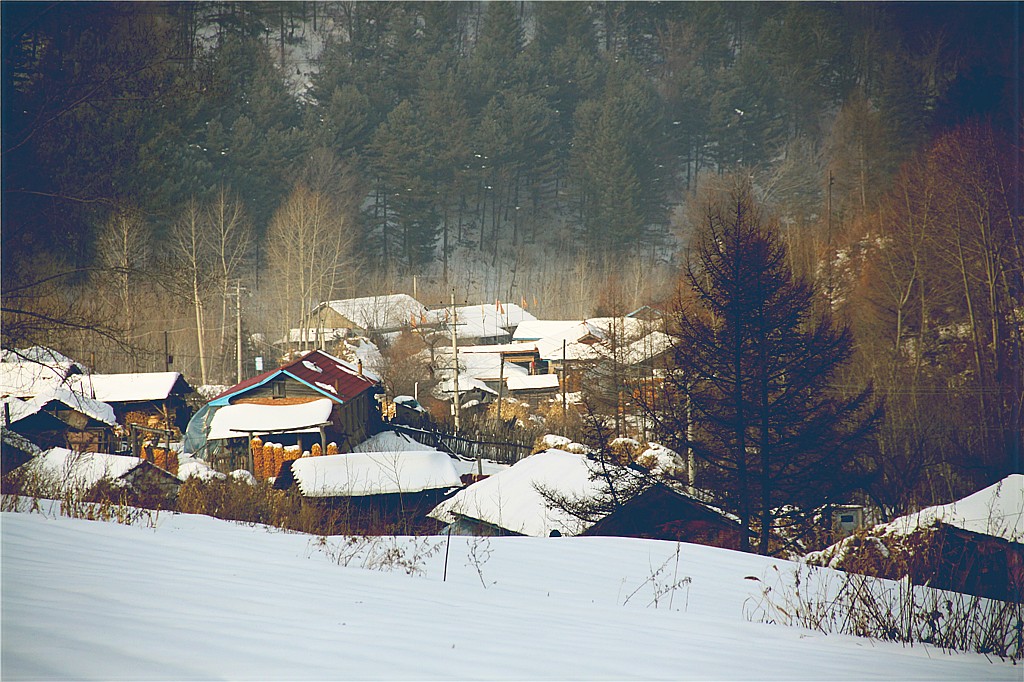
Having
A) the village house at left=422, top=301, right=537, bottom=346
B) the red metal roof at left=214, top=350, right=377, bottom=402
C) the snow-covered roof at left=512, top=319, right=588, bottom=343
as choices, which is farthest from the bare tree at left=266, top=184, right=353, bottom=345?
the red metal roof at left=214, top=350, right=377, bottom=402

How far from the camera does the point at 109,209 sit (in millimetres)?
11594

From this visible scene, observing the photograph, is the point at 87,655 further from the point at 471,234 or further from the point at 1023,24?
the point at 471,234

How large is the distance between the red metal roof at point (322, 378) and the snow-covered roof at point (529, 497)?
11980 mm

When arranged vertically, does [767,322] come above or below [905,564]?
above

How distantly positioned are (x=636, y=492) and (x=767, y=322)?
4.17 metres

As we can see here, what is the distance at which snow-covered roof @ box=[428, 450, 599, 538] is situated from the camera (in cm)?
1669

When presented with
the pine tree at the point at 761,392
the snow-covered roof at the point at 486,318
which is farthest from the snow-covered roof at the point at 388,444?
the snow-covered roof at the point at 486,318

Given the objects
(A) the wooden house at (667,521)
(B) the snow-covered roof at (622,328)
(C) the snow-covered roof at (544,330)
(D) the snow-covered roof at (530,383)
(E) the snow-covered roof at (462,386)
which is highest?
(C) the snow-covered roof at (544,330)

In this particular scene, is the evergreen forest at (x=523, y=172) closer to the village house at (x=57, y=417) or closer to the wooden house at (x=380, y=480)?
the village house at (x=57, y=417)

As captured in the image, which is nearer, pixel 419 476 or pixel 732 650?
pixel 732 650

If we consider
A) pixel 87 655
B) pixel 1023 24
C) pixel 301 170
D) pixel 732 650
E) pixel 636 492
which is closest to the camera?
pixel 87 655

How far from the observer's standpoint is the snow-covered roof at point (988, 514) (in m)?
11.0

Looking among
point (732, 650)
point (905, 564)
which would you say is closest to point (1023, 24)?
point (905, 564)

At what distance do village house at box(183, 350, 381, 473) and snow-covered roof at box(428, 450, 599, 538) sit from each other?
1002cm
